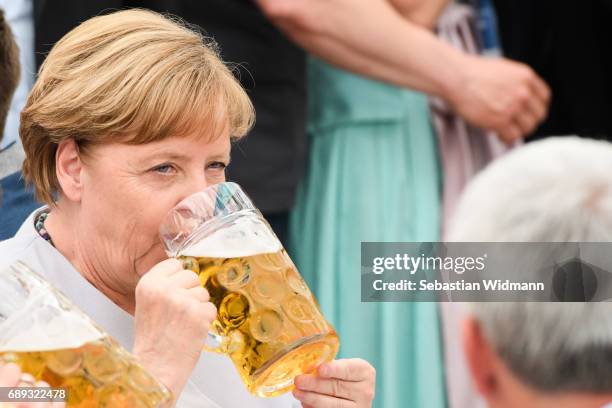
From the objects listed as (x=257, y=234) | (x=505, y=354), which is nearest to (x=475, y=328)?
(x=505, y=354)

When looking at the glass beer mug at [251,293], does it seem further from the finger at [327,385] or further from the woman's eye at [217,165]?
the woman's eye at [217,165]

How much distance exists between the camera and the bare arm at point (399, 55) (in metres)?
3.26

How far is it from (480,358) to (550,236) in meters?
0.17

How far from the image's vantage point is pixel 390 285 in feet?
7.57

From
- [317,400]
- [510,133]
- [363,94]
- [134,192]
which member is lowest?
[317,400]

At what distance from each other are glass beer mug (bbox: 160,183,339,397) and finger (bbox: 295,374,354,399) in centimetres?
4

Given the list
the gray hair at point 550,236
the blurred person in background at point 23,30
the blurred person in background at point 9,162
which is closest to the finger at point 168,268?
the gray hair at point 550,236

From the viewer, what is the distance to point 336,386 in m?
1.98

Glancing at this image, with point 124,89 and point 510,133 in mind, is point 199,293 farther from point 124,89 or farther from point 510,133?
point 510,133

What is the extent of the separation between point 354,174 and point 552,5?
81 cm

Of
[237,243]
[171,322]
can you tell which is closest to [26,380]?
[171,322]

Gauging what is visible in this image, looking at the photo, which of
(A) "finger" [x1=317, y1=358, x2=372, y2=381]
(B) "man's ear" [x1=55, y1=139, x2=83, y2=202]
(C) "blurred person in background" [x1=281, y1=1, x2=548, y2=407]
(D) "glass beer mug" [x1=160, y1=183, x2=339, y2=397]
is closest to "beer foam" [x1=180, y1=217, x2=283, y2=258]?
(D) "glass beer mug" [x1=160, y1=183, x2=339, y2=397]

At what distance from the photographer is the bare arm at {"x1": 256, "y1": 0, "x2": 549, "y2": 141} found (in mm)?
3258

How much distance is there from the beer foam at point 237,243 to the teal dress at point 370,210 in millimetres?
1348
